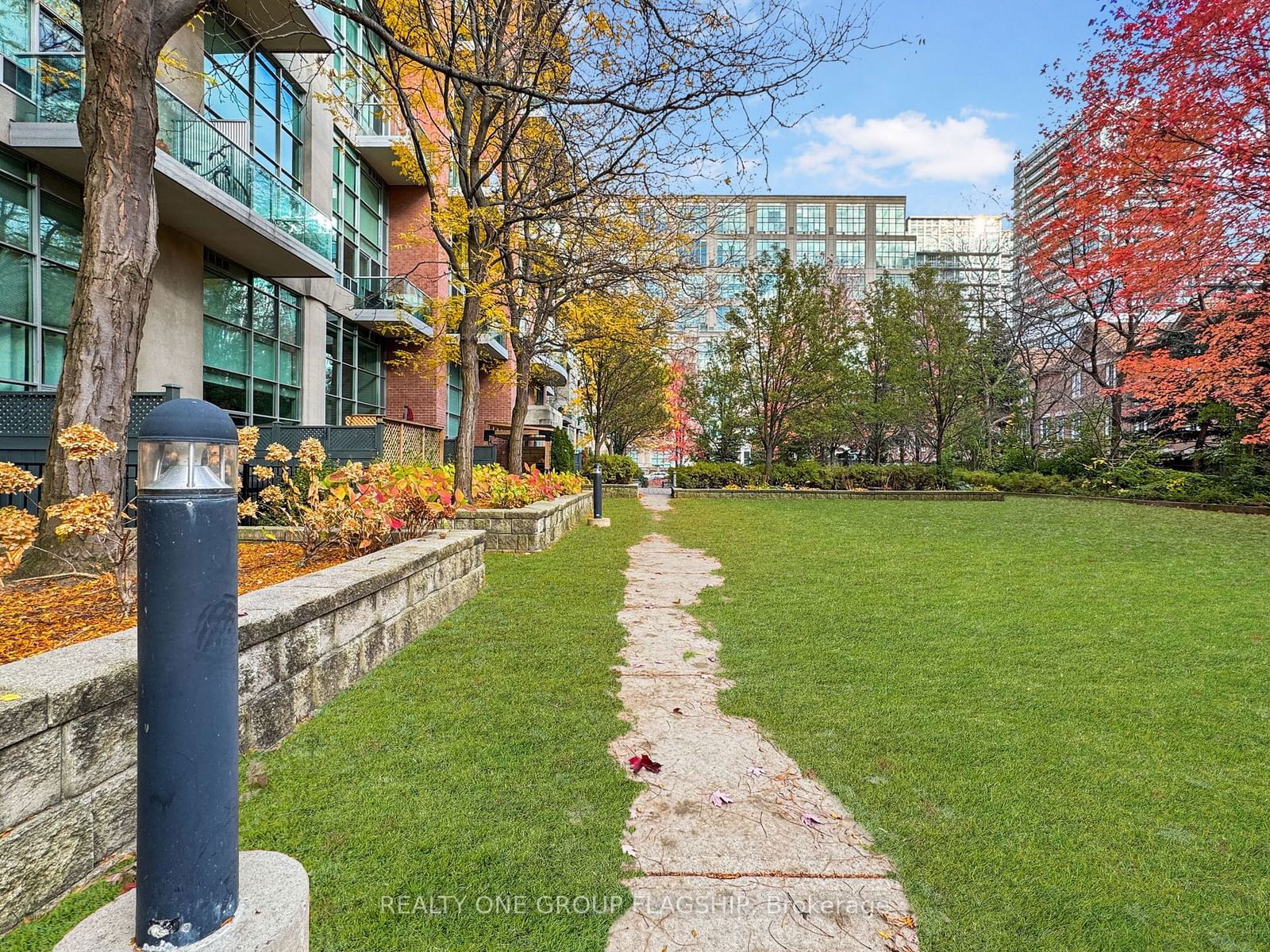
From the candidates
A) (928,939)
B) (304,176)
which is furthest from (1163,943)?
(304,176)

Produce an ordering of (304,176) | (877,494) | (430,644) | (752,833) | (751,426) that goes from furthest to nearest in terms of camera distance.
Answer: (751,426), (877,494), (304,176), (430,644), (752,833)

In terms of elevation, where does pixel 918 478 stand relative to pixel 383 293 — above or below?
below

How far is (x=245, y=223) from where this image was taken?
36.0 ft

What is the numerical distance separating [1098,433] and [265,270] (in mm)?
28744

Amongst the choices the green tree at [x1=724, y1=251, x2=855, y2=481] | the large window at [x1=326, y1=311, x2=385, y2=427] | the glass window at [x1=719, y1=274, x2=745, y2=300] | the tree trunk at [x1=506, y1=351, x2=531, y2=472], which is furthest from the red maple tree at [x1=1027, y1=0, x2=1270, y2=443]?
the large window at [x1=326, y1=311, x2=385, y2=427]

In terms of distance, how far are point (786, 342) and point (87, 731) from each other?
848 inches

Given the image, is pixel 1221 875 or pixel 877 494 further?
pixel 877 494

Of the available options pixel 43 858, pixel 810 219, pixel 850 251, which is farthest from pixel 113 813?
pixel 850 251

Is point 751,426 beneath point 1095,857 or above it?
above

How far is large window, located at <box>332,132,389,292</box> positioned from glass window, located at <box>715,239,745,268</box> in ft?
32.8

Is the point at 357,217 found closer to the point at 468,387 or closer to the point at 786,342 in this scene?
the point at 468,387

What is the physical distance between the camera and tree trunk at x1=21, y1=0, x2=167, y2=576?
392 cm

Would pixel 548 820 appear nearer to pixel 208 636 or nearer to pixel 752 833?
pixel 752 833

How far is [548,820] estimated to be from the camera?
92.8 inches
